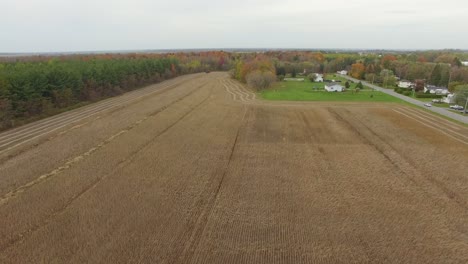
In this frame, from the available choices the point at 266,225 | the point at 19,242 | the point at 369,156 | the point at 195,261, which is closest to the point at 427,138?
the point at 369,156

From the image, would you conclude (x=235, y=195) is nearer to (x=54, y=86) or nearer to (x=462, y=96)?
(x=54, y=86)

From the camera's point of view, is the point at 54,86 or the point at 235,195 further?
the point at 54,86

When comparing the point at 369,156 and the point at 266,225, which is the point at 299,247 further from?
the point at 369,156

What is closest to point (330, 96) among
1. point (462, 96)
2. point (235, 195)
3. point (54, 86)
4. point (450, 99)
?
point (450, 99)

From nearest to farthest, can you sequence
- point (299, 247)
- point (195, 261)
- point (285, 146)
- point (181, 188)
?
1. point (195, 261)
2. point (299, 247)
3. point (181, 188)
4. point (285, 146)

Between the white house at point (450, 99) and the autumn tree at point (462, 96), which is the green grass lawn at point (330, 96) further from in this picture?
the autumn tree at point (462, 96)

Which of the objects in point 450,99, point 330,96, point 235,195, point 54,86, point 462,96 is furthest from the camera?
point 330,96

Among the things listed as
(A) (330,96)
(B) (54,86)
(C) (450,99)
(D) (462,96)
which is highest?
(B) (54,86)

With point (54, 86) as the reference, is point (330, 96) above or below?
below

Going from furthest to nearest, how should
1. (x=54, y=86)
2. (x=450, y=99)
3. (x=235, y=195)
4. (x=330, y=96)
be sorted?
1. (x=330, y=96)
2. (x=450, y=99)
3. (x=54, y=86)
4. (x=235, y=195)
